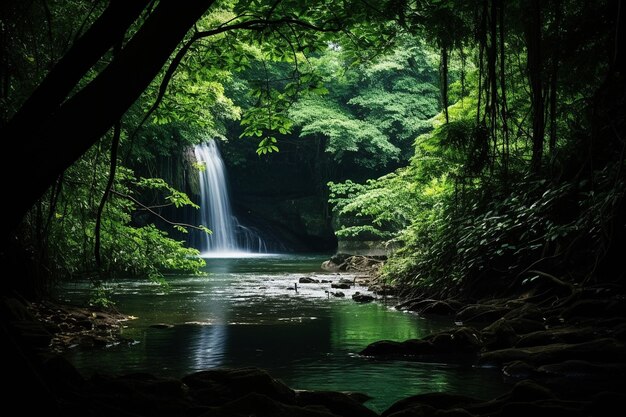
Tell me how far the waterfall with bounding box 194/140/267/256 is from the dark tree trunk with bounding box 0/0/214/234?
25.3 m

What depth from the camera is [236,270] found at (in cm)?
1988

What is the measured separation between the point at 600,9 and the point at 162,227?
24846mm

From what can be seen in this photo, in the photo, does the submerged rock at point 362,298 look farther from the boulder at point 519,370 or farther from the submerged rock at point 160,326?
the boulder at point 519,370

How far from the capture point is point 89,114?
2.57 meters

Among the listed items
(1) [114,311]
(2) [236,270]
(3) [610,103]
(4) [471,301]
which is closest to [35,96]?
(3) [610,103]

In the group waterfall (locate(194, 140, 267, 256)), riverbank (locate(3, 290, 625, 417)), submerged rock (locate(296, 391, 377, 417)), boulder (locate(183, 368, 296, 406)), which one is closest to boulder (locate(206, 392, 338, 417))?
riverbank (locate(3, 290, 625, 417))

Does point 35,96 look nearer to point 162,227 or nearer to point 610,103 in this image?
point 610,103

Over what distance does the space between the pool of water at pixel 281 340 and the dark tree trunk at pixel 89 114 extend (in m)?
3.34

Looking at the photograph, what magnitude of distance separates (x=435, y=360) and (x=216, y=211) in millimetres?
24146

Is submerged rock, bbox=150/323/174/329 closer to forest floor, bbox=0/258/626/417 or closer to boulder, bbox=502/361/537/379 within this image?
forest floor, bbox=0/258/626/417

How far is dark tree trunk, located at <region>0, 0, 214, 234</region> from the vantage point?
2535 millimetres

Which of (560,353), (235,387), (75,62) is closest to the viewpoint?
(75,62)

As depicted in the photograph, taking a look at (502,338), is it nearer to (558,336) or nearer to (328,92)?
(558,336)

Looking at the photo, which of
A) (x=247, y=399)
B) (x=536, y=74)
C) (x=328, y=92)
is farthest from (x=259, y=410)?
(x=536, y=74)
